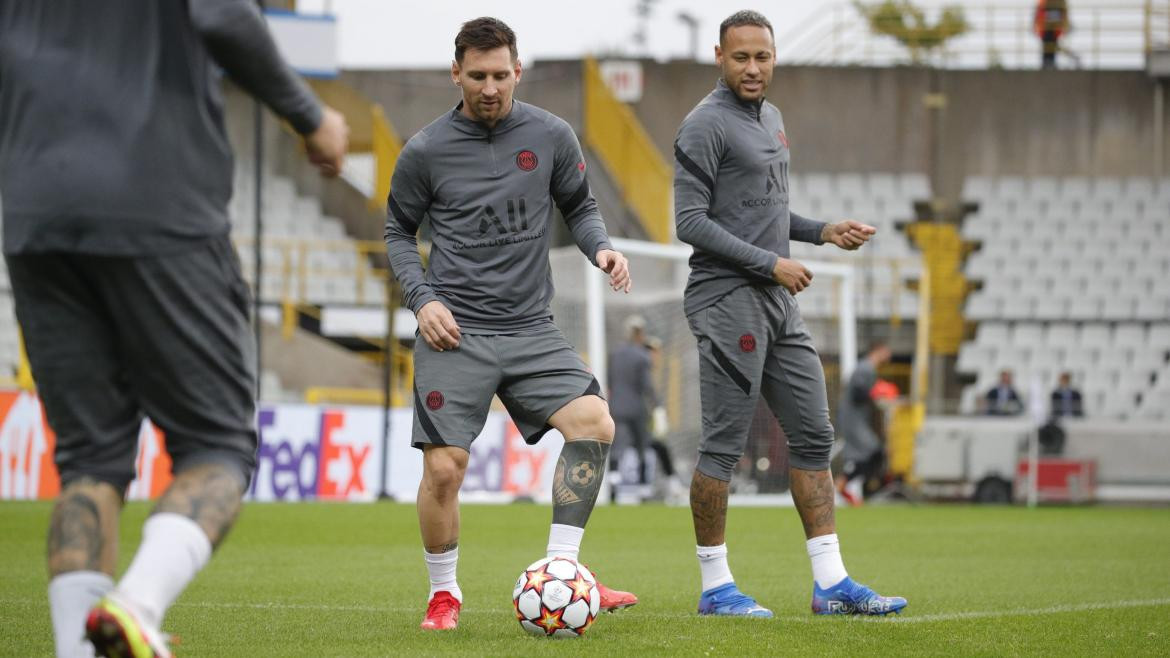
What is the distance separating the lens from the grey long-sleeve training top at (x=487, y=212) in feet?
18.7

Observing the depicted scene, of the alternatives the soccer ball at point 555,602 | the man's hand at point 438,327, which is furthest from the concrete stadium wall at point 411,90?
the soccer ball at point 555,602

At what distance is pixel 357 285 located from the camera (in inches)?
1000

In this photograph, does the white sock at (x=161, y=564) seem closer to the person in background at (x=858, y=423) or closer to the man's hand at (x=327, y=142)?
the man's hand at (x=327, y=142)

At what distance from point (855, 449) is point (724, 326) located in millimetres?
13635

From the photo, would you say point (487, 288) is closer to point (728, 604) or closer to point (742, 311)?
point (742, 311)

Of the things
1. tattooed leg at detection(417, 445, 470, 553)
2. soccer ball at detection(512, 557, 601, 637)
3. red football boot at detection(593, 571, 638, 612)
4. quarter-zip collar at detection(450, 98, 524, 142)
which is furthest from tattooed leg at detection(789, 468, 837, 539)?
quarter-zip collar at detection(450, 98, 524, 142)

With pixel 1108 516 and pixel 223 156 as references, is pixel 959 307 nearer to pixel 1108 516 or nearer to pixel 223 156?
pixel 1108 516

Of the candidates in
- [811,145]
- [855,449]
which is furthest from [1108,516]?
[811,145]

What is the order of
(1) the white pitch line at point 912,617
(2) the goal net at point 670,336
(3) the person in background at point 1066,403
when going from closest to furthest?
(1) the white pitch line at point 912,617, (2) the goal net at point 670,336, (3) the person in background at point 1066,403

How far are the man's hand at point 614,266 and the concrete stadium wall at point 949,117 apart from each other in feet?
78.1

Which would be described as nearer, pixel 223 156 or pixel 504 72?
pixel 223 156

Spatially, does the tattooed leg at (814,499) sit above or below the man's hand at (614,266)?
below

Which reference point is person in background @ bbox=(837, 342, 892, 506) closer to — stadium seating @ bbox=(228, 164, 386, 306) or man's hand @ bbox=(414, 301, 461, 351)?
stadium seating @ bbox=(228, 164, 386, 306)

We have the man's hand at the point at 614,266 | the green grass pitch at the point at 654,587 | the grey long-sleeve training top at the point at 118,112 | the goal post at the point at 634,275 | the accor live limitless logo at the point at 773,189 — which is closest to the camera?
the grey long-sleeve training top at the point at 118,112
